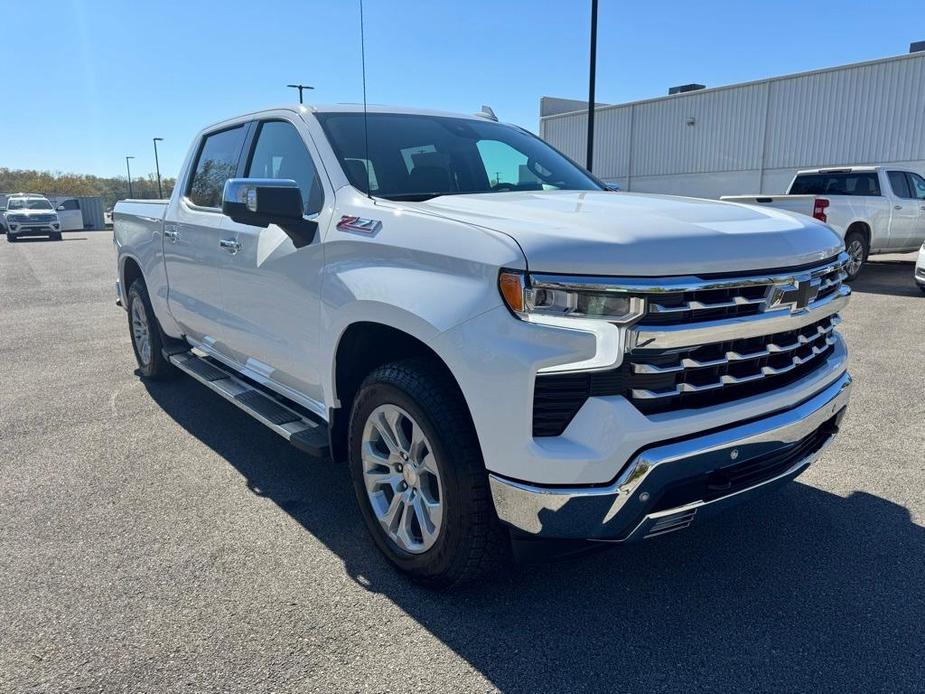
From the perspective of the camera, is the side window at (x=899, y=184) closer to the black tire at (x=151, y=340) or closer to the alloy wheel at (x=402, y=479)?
the black tire at (x=151, y=340)

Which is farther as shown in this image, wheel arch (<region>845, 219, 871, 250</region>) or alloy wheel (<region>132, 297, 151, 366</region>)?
wheel arch (<region>845, 219, 871, 250</region>)

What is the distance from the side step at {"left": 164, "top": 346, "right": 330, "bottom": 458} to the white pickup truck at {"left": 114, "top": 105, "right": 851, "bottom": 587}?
23 mm

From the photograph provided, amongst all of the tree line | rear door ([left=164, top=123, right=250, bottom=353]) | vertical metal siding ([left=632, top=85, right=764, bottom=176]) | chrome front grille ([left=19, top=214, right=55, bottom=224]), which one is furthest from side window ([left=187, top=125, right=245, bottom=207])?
the tree line

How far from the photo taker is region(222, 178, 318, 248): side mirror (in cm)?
293

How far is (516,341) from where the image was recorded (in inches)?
84.9

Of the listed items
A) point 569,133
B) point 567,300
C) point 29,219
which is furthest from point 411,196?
point 29,219

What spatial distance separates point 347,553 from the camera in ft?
10.1

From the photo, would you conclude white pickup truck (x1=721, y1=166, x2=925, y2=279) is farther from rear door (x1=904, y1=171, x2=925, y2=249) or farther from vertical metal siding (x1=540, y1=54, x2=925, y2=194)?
vertical metal siding (x1=540, y1=54, x2=925, y2=194)

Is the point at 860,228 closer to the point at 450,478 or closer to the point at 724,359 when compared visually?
the point at 724,359

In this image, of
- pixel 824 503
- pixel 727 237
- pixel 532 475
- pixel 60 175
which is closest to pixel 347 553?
pixel 532 475

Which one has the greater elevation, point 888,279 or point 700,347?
point 700,347

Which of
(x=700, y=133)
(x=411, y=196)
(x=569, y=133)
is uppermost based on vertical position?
(x=569, y=133)

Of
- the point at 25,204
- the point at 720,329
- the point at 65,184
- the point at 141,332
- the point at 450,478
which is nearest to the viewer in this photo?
the point at 720,329

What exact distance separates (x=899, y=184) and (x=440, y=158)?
39.6 feet
